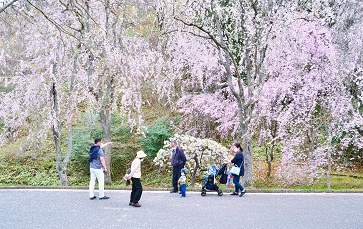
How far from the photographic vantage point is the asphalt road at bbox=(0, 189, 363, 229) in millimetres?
6574

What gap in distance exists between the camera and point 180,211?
7.59m

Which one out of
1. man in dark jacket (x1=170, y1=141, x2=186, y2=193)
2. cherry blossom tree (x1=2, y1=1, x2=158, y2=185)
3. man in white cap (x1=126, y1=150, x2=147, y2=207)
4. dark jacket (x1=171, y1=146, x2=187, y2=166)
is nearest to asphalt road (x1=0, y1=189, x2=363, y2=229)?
man in white cap (x1=126, y1=150, x2=147, y2=207)

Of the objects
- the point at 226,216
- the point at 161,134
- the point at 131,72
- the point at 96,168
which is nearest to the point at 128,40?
the point at 131,72

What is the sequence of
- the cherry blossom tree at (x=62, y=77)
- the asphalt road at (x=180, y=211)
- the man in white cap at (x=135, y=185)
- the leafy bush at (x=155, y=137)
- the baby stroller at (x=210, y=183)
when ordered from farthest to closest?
the leafy bush at (x=155, y=137)
the cherry blossom tree at (x=62, y=77)
the baby stroller at (x=210, y=183)
the man in white cap at (x=135, y=185)
the asphalt road at (x=180, y=211)

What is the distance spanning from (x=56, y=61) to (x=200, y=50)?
20.1 ft

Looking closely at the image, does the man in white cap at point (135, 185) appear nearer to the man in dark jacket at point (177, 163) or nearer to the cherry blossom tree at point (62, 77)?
the man in dark jacket at point (177, 163)

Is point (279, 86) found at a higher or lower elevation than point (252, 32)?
lower

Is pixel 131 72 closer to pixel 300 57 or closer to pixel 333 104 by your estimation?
pixel 300 57

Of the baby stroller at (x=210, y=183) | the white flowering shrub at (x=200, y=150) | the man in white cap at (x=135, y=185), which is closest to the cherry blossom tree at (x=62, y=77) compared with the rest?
the white flowering shrub at (x=200, y=150)

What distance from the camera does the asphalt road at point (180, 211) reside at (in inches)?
259

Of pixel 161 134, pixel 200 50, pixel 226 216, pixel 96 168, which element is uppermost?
Result: pixel 200 50

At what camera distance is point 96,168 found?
28.9 feet

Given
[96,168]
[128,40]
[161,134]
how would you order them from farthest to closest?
[161,134]
[128,40]
[96,168]

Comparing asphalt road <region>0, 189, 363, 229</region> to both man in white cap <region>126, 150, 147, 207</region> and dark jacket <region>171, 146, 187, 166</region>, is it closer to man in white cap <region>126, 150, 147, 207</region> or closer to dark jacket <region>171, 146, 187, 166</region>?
man in white cap <region>126, 150, 147, 207</region>
